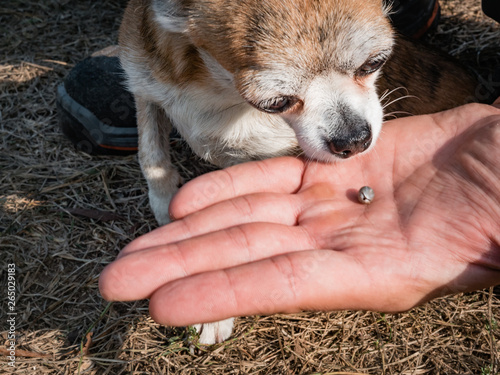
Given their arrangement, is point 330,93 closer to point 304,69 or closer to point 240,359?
point 304,69

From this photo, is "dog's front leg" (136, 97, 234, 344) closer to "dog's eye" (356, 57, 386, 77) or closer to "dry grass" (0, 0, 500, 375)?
"dry grass" (0, 0, 500, 375)

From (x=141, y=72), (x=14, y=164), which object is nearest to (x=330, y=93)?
(x=141, y=72)

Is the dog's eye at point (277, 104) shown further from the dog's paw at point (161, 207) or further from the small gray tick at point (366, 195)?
the dog's paw at point (161, 207)

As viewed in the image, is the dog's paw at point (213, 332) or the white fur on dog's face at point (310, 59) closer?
the white fur on dog's face at point (310, 59)

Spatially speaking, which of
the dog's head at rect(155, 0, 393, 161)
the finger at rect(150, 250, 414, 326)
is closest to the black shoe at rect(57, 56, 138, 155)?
the dog's head at rect(155, 0, 393, 161)

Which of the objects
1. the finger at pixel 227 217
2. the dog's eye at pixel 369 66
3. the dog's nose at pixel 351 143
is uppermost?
the dog's eye at pixel 369 66

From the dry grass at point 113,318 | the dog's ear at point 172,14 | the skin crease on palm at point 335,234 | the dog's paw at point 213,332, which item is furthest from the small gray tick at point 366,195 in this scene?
the dog's ear at point 172,14
